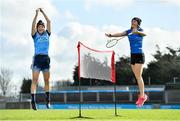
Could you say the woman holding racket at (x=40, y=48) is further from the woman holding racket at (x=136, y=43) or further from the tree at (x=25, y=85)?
the tree at (x=25, y=85)

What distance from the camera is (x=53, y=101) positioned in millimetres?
64500

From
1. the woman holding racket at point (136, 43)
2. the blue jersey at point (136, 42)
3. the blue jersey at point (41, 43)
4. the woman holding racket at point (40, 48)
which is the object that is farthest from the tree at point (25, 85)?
the blue jersey at point (136, 42)

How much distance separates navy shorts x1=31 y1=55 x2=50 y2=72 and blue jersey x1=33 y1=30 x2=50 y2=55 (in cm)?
11

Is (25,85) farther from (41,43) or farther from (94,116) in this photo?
Result: (41,43)

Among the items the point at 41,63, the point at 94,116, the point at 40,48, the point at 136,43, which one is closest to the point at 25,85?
the point at 94,116

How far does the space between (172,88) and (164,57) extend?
56.9 meters

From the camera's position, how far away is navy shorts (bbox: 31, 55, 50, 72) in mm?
13724

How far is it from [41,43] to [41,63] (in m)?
0.54

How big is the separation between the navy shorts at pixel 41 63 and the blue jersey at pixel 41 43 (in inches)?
4.2

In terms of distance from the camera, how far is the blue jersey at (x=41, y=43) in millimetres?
13648

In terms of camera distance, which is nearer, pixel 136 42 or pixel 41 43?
pixel 136 42

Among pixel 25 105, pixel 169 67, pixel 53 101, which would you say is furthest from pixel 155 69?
pixel 25 105

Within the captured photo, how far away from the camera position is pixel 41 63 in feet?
45.3

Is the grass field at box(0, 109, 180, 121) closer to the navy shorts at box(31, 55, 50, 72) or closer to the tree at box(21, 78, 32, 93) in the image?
the navy shorts at box(31, 55, 50, 72)
